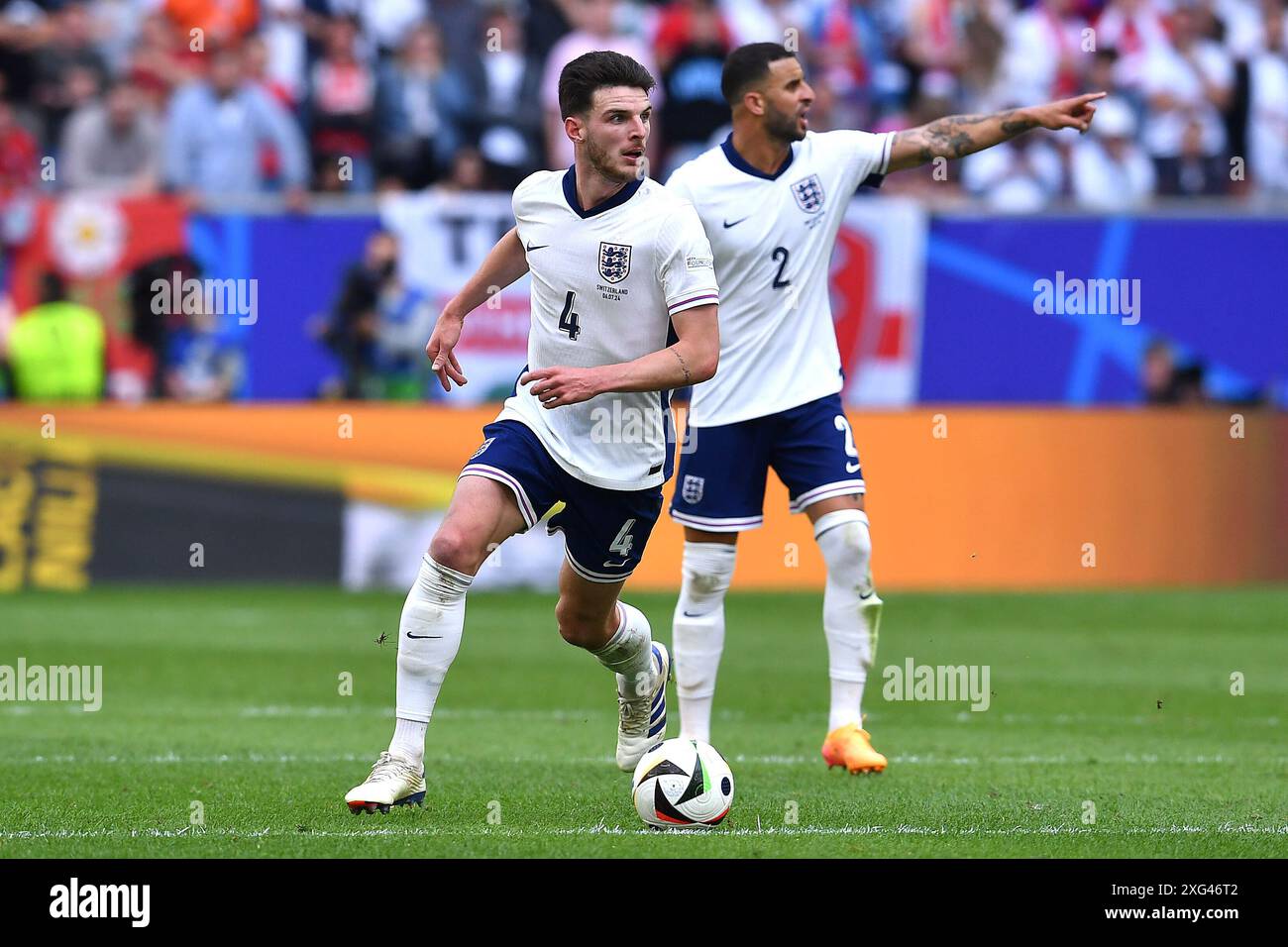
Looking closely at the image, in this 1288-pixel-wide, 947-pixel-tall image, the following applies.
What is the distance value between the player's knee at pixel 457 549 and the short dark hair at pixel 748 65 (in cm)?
244

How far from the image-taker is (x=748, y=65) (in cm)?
845

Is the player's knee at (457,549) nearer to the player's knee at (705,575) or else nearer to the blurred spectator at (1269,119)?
the player's knee at (705,575)

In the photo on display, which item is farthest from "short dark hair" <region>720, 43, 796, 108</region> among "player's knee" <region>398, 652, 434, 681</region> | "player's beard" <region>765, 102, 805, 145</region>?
"player's knee" <region>398, 652, 434, 681</region>

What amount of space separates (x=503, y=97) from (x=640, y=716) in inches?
418

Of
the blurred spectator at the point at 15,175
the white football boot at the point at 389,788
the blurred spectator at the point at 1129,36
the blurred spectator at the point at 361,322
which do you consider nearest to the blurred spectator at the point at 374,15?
the blurred spectator at the point at 15,175

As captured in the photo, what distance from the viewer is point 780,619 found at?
14281 mm

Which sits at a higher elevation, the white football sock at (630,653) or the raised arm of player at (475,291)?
the raised arm of player at (475,291)

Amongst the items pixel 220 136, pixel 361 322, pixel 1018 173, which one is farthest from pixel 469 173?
pixel 1018 173

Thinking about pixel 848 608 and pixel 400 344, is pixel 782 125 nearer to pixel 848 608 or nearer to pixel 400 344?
pixel 848 608

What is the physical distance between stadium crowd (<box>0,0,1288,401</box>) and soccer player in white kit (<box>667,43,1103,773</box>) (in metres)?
7.95

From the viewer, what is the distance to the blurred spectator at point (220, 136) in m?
17.2

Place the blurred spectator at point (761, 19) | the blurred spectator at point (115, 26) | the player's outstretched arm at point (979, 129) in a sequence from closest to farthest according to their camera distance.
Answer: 1. the player's outstretched arm at point (979, 129)
2. the blurred spectator at point (115, 26)
3. the blurred spectator at point (761, 19)

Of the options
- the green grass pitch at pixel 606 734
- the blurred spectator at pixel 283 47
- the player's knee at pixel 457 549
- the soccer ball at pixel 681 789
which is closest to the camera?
the green grass pitch at pixel 606 734
